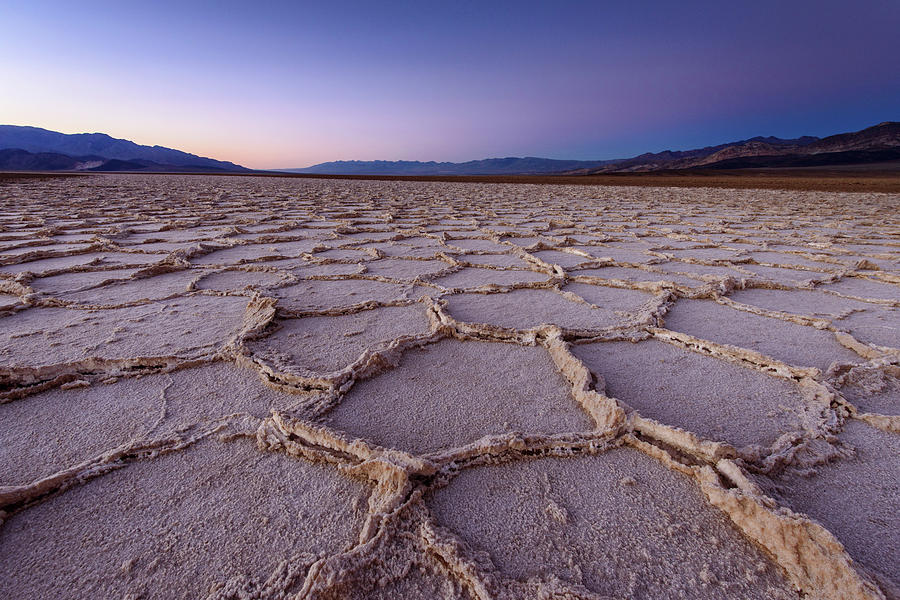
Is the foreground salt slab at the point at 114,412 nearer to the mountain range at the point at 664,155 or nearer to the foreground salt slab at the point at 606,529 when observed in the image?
the foreground salt slab at the point at 606,529

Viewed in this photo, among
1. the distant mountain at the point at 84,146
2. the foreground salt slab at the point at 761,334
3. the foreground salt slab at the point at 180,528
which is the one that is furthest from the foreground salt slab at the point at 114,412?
the distant mountain at the point at 84,146

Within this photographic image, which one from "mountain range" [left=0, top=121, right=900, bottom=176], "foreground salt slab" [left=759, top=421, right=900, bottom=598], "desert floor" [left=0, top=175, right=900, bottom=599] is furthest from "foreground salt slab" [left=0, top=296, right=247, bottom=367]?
"mountain range" [left=0, top=121, right=900, bottom=176]

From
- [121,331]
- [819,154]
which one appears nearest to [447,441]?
[121,331]

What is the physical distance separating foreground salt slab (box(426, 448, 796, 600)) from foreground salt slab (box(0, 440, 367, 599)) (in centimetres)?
21

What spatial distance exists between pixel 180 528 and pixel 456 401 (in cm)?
61

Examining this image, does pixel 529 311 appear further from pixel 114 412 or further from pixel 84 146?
pixel 84 146

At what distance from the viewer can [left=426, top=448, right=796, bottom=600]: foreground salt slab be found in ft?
2.07

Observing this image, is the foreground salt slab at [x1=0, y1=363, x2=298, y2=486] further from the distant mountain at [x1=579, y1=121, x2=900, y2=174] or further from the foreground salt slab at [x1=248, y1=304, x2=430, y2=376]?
the distant mountain at [x1=579, y1=121, x2=900, y2=174]

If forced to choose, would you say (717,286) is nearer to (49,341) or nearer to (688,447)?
(688,447)

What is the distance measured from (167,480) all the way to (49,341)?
991 mm

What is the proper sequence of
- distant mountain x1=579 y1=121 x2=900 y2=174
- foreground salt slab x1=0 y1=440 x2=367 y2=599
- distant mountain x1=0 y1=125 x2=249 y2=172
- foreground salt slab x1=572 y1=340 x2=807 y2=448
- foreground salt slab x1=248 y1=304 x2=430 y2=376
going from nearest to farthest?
1. foreground salt slab x1=0 y1=440 x2=367 y2=599
2. foreground salt slab x1=572 y1=340 x2=807 y2=448
3. foreground salt slab x1=248 y1=304 x2=430 y2=376
4. distant mountain x1=579 y1=121 x2=900 y2=174
5. distant mountain x1=0 y1=125 x2=249 y2=172

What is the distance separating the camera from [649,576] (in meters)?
0.64

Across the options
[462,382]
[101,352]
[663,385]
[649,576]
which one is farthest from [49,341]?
[663,385]

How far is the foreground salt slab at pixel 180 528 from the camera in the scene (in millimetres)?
629
